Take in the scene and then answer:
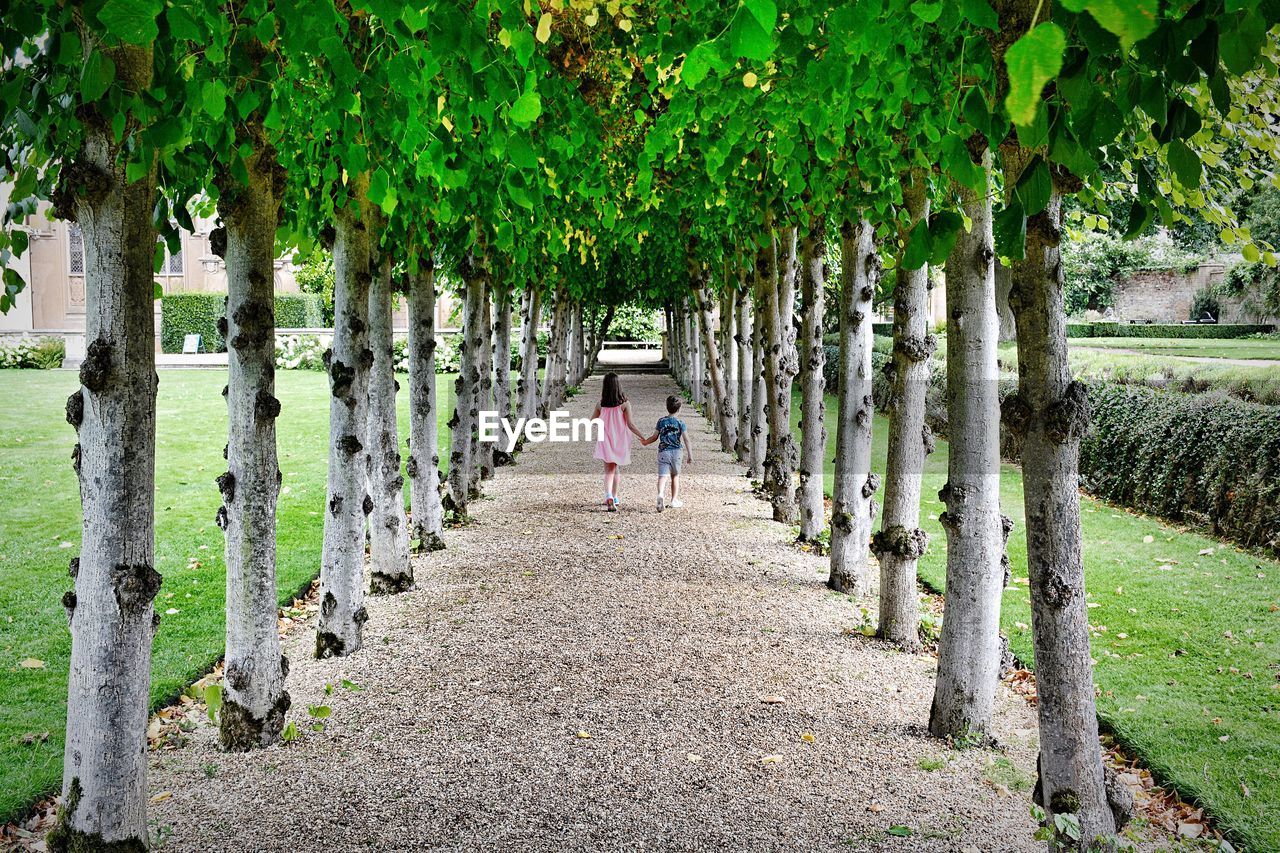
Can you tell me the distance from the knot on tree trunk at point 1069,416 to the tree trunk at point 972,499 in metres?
1.58

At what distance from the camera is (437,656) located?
6.77 m

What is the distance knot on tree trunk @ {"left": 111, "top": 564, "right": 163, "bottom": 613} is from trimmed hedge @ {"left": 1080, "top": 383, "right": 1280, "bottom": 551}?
7.78 metres

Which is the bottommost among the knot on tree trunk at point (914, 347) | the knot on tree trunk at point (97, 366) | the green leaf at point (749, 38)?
the knot on tree trunk at point (97, 366)

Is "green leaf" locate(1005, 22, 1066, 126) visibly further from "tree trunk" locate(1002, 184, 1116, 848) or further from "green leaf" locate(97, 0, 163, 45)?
"tree trunk" locate(1002, 184, 1116, 848)

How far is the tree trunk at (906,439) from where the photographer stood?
6.59 m

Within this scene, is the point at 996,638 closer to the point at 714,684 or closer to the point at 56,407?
the point at 714,684

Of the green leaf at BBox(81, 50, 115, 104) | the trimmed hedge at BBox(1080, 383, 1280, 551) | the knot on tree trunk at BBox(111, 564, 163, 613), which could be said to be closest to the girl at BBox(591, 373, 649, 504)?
the trimmed hedge at BBox(1080, 383, 1280, 551)

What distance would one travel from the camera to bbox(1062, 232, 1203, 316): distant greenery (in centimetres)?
3826

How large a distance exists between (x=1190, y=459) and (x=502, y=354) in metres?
9.92

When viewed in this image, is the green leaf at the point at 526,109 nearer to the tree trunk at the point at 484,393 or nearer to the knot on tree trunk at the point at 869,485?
the knot on tree trunk at the point at 869,485

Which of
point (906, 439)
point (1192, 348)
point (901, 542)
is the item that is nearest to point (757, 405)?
point (906, 439)

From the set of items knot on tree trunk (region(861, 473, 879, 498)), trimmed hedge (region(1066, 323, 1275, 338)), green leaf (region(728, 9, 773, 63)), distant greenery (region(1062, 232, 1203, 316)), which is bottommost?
knot on tree trunk (region(861, 473, 879, 498))

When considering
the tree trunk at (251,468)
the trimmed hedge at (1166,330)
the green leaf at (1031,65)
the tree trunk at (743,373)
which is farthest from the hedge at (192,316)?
the green leaf at (1031,65)

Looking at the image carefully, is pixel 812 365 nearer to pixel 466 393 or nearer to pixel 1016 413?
pixel 466 393
